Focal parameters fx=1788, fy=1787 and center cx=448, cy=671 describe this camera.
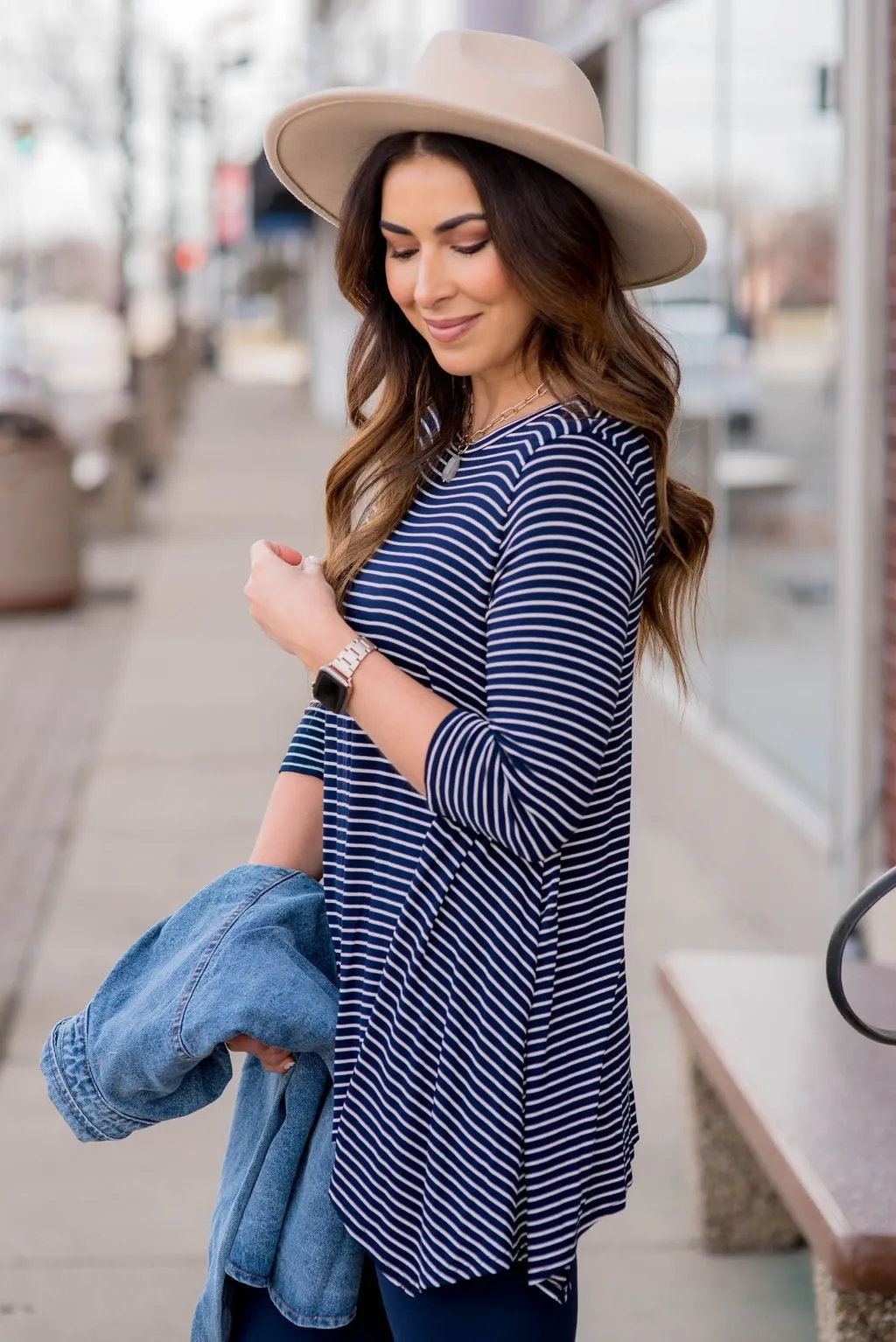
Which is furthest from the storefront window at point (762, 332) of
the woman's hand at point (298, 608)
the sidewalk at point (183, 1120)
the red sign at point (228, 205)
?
the red sign at point (228, 205)

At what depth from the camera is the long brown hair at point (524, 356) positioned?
1844 millimetres

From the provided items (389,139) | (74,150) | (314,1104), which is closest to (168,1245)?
(314,1104)

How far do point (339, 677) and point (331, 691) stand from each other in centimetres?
2

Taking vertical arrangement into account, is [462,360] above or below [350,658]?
above

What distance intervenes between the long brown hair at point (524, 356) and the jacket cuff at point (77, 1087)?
23.4 inches

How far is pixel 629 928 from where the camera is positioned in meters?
5.60

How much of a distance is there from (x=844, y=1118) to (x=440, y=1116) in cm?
127

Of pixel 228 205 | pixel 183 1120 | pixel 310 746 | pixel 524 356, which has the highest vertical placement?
pixel 524 356

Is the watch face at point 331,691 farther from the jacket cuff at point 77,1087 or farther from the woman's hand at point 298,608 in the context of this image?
the jacket cuff at point 77,1087

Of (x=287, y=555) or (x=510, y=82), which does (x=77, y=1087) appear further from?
(x=510, y=82)

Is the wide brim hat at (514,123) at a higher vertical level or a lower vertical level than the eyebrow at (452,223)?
higher

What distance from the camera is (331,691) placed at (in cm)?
181

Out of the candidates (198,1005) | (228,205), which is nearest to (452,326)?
(198,1005)

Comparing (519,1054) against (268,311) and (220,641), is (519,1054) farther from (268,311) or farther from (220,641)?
(268,311)
